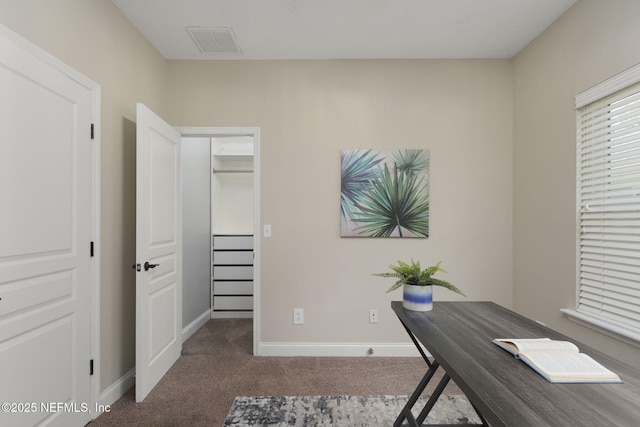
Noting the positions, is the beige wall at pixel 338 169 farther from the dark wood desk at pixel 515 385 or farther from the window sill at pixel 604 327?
the dark wood desk at pixel 515 385

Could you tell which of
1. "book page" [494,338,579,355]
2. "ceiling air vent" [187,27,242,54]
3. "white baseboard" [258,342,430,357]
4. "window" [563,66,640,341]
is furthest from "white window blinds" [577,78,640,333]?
"ceiling air vent" [187,27,242,54]

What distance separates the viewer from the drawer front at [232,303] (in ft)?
13.2

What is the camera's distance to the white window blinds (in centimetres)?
180

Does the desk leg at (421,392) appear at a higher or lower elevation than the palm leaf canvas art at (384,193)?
lower

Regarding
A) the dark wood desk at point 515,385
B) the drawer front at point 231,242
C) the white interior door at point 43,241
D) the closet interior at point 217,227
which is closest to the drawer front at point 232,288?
the closet interior at point 217,227

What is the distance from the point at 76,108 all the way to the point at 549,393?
2.52m

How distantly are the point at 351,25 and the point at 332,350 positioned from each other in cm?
273

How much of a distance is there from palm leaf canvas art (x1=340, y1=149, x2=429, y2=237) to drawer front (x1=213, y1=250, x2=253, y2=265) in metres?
1.64

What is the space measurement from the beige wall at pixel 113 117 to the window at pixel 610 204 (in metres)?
3.15

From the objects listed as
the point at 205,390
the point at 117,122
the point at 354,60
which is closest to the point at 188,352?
the point at 205,390

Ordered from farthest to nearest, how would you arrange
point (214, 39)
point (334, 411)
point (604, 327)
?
point (214, 39) → point (334, 411) → point (604, 327)

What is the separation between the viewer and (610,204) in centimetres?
194

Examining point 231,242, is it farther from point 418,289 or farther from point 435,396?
point 435,396

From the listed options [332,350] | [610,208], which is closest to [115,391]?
[332,350]
